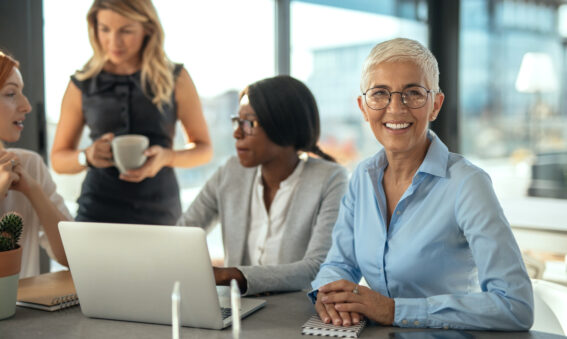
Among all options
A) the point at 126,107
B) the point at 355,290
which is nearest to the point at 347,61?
the point at 126,107

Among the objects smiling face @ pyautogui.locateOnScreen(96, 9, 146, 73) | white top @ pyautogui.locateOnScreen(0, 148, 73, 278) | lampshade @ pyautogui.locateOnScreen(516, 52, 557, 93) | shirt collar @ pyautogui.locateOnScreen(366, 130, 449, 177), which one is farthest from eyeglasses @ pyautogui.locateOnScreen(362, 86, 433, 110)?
lampshade @ pyautogui.locateOnScreen(516, 52, 557, 93)

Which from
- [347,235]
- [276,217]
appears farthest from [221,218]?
[347,235]

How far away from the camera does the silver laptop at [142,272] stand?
1297mm

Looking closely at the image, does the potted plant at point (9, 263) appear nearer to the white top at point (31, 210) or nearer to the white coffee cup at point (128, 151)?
the white top at point (31, 210)

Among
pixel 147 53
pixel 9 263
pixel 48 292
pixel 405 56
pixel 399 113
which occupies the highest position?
pixel 147 53

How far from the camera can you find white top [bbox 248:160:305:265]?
82.9 inches

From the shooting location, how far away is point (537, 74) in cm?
491

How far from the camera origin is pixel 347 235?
5.59ft

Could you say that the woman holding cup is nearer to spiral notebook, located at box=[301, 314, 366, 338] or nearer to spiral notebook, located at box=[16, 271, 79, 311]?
spiral notebook, located at box=[16, 271, 79, 311]

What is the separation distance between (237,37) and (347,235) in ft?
8.26

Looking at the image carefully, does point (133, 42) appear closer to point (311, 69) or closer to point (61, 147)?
point (61, 147)

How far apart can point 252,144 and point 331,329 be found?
927 mm

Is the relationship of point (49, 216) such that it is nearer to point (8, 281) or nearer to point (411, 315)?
point (8, 281)

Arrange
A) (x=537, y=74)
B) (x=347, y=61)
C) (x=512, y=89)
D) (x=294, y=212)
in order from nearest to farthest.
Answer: (x=294, y=212) < (x=347, y=61) < (x=537, y=74) < (x=512, y=89)
